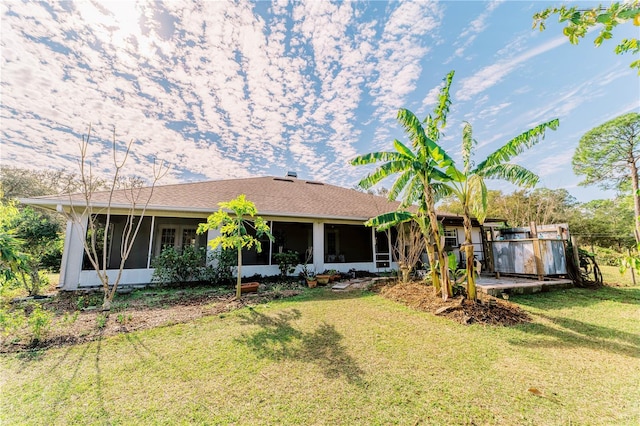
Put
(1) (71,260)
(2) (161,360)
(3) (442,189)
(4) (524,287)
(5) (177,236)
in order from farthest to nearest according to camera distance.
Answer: (5) (177,236)
(1) (71,260)
(4) (524,287)
(3) (442,189)
(2) (161,360)

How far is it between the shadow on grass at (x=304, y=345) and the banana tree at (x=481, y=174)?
14.3ft

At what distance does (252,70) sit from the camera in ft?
33.7

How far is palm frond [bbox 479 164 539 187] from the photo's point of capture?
622 cm

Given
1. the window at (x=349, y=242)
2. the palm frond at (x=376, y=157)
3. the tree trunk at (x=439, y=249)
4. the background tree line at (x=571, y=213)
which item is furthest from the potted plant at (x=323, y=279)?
the background tree line at (x=571, y=213)

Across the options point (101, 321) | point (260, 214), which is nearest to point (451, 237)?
point (260, 214)

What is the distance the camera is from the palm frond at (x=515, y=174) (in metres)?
6.22

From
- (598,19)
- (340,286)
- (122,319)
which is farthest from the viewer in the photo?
(340,286)

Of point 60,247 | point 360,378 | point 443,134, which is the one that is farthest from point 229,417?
point 60,247

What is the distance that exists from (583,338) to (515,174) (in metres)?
3.87

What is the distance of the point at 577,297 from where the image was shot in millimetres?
7816

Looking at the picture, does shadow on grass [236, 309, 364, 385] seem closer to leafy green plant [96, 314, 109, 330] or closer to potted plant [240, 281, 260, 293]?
potted plant [240, 281, 260, 293]

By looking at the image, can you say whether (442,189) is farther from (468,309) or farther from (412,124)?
(468,309)

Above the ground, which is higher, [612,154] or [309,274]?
[612,154]

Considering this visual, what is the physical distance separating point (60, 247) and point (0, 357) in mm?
10922
